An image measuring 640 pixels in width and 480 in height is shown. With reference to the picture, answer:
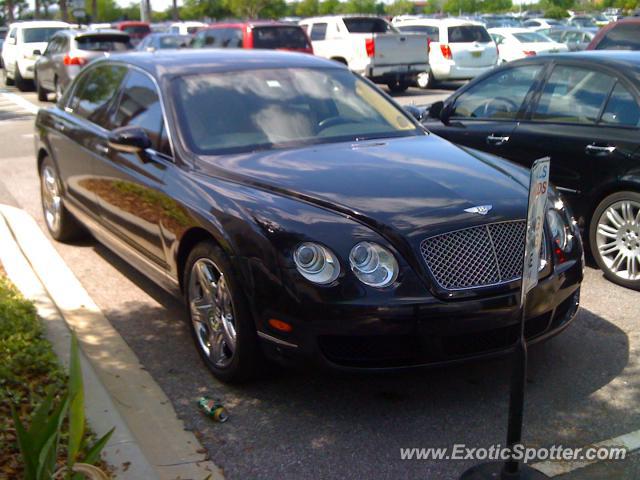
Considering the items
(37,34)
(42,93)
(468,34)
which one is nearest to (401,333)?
(42,93)

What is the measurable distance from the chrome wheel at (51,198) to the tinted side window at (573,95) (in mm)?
4026

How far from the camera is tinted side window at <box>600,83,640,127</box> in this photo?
6.33 metres

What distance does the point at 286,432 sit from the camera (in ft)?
14.1

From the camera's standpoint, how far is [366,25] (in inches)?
885

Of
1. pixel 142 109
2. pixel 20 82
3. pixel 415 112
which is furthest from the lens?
pixel 20 82

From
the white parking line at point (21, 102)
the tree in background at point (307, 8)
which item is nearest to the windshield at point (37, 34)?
the white parking line at point (21, 102)

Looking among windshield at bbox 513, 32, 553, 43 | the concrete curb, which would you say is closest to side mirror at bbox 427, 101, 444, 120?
the concrete curb

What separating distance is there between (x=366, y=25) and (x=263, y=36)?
3752 millimetres

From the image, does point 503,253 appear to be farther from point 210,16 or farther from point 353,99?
point 210,16

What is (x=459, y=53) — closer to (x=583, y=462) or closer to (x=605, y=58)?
(x=605, y=58)

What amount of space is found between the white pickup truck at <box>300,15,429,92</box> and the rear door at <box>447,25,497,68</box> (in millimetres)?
763

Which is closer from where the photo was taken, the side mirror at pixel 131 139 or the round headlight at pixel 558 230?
the round headlight at pixel 558 230

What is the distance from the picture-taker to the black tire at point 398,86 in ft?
69.7

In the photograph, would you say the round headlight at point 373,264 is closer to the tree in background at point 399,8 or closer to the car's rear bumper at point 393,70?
the car's rear bumper at point 393,70
